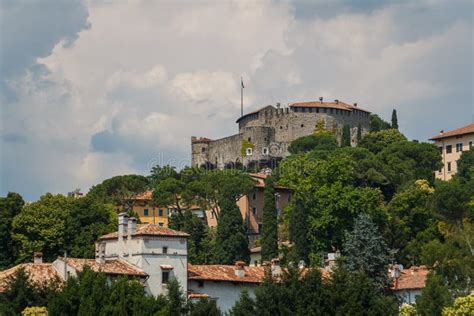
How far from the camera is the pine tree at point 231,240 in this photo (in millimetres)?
85625

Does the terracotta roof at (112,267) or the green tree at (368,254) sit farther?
the green tree at (368,254)

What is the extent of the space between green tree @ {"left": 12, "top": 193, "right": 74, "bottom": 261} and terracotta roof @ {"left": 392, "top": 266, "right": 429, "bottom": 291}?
79.2 feet

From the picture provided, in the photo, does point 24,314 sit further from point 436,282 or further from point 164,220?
point 164,220

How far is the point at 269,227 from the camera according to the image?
90.4 m

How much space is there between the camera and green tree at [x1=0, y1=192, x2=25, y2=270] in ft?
259

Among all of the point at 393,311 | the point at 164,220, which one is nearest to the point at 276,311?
the point at 393,311

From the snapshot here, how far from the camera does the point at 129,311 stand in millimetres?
51531

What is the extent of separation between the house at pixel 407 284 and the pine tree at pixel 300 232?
11902 millimetres

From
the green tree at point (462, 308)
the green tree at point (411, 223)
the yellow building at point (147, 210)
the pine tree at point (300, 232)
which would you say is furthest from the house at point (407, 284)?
the yellow building at point (147, 210)

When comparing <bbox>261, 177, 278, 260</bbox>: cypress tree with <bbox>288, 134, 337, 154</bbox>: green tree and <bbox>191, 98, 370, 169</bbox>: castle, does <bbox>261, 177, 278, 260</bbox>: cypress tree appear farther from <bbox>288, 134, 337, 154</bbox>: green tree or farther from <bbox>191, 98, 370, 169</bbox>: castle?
<bbox>191, 98, 370, 169</bbox>: castle

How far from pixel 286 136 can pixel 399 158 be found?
113 feet

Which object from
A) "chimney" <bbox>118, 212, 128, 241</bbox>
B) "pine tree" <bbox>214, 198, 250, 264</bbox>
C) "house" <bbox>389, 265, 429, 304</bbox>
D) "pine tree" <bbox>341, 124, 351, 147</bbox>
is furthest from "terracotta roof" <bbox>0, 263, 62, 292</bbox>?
"pine tree" <bbox>341, 124, 351, 147</bbox>

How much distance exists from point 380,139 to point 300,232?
1920 inches

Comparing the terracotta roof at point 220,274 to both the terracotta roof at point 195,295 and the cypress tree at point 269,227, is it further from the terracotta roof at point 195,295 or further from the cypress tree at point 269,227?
the cypress tree at point 269,227
